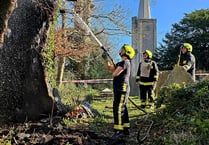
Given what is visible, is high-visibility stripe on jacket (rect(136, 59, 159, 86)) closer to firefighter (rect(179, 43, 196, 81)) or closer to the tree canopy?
firefighter (rect(179, 43, 196, 81))

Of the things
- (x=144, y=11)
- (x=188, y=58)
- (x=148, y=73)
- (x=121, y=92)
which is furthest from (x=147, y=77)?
(x=144, y=11)

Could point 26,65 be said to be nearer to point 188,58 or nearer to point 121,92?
point 121,92

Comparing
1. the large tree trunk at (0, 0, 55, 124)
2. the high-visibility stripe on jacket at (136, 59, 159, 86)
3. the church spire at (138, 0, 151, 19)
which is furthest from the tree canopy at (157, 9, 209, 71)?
the large tree trunk at (0, 0, 55, 124)

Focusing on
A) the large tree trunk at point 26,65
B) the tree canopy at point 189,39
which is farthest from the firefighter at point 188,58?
the tree canopy at point 189,39

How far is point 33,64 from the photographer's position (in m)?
8.04

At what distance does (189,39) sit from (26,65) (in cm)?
2185

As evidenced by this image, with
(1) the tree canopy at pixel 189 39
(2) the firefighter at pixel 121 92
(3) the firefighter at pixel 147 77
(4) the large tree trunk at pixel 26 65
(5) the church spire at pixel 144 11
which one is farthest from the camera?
(5) the church spire at pixel 144 11

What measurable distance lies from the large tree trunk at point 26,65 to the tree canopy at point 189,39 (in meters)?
20.2

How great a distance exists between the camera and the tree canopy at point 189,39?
27031mm

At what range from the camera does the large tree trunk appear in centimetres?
805

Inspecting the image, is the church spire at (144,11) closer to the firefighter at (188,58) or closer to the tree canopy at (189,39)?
the tree canopy at (189,39)

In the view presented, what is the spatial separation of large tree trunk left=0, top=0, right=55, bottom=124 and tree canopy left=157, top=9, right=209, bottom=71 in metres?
20.2

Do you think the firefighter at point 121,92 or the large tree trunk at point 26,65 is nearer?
the firefighter at point 121,92

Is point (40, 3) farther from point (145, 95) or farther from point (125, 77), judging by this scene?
point (145, 95)
